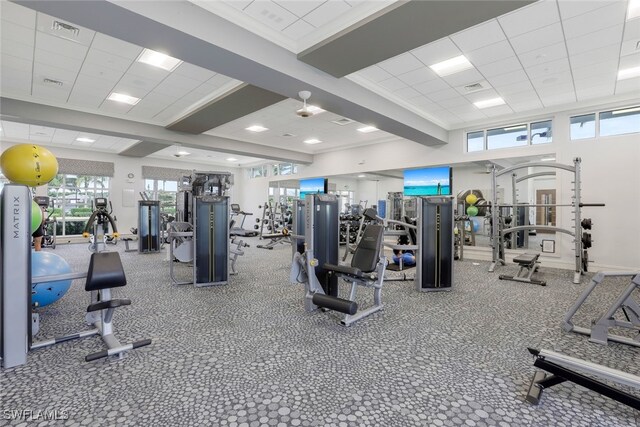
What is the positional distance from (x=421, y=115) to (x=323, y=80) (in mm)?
3018

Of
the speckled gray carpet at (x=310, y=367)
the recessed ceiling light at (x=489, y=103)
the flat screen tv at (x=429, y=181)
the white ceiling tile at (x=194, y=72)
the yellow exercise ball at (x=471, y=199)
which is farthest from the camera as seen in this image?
the yellow exercise ball at (x=471, y=199)

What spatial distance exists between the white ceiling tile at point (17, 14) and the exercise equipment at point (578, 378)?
5627mm

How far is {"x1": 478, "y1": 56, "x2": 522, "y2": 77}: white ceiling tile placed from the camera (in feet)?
14.2

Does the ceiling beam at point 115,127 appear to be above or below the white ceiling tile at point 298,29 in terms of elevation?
below

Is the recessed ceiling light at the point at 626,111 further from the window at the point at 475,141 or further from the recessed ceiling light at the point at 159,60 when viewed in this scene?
the recessed ceiling light at the point at 159,60

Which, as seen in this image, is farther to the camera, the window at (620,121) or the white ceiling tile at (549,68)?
the window at (620,121)

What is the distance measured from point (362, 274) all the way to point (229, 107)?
4.20 metres

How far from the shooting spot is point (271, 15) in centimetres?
339

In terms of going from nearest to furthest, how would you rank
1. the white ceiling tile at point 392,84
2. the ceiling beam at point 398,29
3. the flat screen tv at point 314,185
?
the ceiling beam at point 398,29 → the white ceiling tile at point 392,84 → the flat screen tv at point 314,185

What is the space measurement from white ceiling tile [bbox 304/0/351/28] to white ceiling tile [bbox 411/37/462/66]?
1.30 meters

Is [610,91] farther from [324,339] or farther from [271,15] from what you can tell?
[324,339]

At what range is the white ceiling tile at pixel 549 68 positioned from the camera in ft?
14.4

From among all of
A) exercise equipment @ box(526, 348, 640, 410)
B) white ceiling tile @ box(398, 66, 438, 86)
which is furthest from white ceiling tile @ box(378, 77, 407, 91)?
exercise equipment @ box(526, 348, 640, 410)

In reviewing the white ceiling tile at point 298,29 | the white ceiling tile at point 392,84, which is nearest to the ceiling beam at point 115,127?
the white ceiling tile at point 298,29
